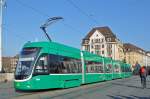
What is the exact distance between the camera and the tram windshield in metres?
21.3

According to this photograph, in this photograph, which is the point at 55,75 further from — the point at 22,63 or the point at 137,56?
the point at 137,56

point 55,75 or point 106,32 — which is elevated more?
point 106,32

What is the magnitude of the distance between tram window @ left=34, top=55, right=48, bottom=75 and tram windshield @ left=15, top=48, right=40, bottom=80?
375 millimetres

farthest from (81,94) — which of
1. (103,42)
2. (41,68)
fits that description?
(103,42)

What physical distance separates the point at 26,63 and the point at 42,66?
3.44 feet

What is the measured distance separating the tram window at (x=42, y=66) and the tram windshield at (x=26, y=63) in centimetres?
38

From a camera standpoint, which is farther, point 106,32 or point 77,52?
point 106,32

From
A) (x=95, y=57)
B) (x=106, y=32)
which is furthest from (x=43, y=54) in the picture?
(x=106, y=32)

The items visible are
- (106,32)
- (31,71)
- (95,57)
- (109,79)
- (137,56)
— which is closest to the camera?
(31,71)

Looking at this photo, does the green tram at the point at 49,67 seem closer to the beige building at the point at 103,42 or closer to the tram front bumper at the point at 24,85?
the tram front bumper at the point at 24,85

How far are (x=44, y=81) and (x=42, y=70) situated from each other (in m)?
0.68

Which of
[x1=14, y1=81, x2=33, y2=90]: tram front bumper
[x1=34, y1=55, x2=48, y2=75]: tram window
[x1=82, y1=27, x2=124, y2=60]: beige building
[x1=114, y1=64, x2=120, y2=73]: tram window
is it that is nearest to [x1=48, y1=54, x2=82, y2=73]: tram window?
[x1=34, y1=55, x2=48, y2=75]: tram window

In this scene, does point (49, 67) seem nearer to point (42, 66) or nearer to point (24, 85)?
point (42, 66)

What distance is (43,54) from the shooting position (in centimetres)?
2219
